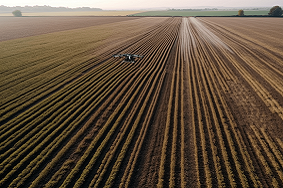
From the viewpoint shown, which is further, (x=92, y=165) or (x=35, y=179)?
(x=92, y=165)

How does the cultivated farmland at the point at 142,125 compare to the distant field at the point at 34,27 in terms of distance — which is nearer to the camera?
the cultivated farmland at the point at 142,125

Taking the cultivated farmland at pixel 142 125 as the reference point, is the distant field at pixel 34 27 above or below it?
above

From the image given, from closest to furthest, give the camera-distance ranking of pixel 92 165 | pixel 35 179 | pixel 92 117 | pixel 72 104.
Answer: pixel 35 179
pixel 92 165
pixel 92 117
pixel 72 104

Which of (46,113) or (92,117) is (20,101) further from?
(92,117)

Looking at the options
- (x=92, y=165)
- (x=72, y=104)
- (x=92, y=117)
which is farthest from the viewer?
(x=72, y=104)

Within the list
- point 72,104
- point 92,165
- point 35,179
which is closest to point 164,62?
point 72,104

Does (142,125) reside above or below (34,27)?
below

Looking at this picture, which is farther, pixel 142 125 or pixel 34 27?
pixel 34 27

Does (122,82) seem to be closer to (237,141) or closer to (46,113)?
(46,113)
